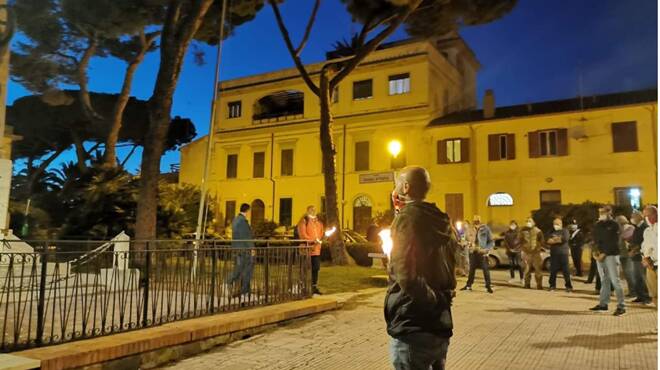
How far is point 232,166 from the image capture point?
3784 cm

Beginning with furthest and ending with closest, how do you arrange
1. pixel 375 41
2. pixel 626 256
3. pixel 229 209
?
1. pixel 229 209
2. pixel 375 41
3. pixel 626 256

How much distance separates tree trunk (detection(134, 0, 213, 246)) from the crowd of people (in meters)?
7.23

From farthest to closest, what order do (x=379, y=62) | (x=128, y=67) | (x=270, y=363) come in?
(x=379, y=62), (x=128, y=67), (x=270, y=363)

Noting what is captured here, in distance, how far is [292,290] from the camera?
903 cm

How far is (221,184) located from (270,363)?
3313 cm

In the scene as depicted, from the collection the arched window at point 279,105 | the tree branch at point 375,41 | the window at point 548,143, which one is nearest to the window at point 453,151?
the window at point 548,143

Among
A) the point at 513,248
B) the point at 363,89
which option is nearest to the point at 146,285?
the point at 513,248

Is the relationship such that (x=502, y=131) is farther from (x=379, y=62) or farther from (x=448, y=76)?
(x=379, y=62)

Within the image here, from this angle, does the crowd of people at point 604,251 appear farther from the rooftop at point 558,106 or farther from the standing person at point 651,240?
the rooftop at point 558,106

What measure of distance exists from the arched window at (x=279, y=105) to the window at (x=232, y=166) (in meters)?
3.20

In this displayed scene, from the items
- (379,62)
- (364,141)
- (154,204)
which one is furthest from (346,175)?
(154,204)

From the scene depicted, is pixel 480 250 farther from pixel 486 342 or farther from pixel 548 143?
pixel 548 143

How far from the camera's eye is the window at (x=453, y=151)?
2916 cm

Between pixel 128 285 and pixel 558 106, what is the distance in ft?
86.8
